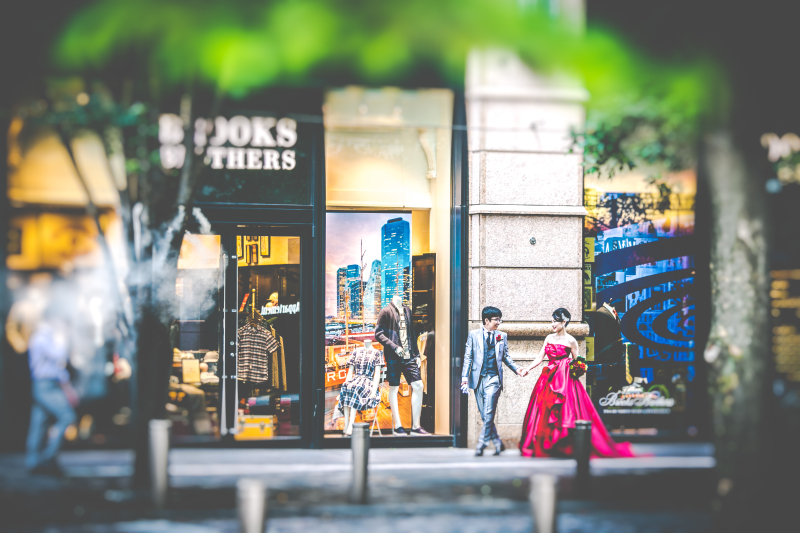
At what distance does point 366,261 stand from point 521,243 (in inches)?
84.9

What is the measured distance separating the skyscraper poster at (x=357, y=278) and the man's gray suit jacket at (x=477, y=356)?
1240mm

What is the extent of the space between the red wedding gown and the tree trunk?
3034mm

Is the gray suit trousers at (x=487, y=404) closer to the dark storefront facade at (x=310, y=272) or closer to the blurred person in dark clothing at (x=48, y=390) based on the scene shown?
the dark storefront facade at (x=310, y=272)

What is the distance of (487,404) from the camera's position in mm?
9102

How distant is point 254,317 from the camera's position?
31.2 feet

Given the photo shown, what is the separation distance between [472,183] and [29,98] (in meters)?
5.42

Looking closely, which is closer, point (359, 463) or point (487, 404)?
point (359, 463)

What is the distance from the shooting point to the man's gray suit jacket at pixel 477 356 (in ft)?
29.9

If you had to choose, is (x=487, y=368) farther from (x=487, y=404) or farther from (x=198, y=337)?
(x=198, y=337)

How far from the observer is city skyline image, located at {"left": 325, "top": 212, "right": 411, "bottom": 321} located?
9.75 metres

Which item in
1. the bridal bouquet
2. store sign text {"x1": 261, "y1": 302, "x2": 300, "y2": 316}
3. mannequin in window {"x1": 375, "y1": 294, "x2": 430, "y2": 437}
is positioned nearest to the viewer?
the bridal bouquet

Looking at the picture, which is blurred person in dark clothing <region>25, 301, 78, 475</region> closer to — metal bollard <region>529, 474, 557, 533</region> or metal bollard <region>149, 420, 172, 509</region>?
metal bollard <region>149, 420, 172, 509</region>

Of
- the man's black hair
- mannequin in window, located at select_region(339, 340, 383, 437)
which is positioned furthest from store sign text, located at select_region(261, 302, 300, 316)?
the man's black hair

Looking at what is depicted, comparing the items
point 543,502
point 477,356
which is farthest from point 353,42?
point 477,356
